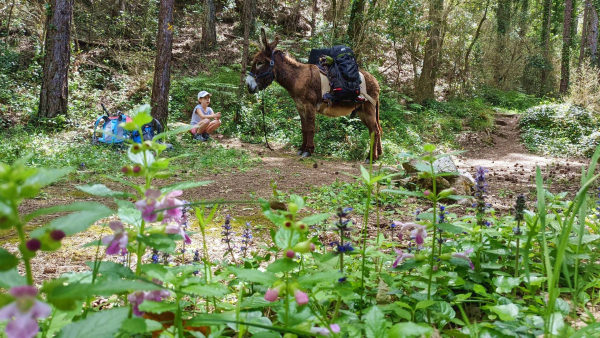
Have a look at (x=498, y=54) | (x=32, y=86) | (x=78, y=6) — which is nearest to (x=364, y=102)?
(x=32, y=86)

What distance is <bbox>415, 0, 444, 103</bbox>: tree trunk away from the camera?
15.0m

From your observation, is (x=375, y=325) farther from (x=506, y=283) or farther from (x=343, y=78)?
(x=343, y=78)

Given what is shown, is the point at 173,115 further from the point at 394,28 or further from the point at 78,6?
the point at 394,28

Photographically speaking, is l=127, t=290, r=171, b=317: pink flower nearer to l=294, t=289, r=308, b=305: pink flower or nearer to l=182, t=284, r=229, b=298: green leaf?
l=182, t=284, r=229, b=298: green leaf

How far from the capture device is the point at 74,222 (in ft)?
2.07

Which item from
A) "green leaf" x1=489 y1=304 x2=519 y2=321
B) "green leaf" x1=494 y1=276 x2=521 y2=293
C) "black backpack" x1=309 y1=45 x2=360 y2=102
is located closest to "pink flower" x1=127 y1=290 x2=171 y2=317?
"green leaf" x1=489 y1=304 x2=519 y2=321

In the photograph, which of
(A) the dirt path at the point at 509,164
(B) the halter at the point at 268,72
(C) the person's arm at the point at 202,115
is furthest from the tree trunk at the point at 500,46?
(C) the person's arm at the point at 202,115

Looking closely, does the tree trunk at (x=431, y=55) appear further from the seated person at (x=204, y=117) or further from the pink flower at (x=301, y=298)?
the pink flower at (x=301, y=298)

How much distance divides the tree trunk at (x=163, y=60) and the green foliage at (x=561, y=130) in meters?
10.4

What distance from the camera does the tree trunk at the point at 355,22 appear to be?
1252 centimetres

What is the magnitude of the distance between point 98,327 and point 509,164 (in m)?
9.86

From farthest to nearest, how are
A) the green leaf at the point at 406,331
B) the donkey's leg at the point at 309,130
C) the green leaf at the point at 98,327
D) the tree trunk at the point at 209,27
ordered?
the tree trunk at the point at 209,27, the donkey's leg at the point at 309,130, the green leaf at the point at 406,331, the green leaf at the point at 98,327

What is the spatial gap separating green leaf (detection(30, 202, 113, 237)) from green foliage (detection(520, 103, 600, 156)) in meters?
12.5

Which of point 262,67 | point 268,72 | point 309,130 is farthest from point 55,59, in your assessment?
point 309,130
